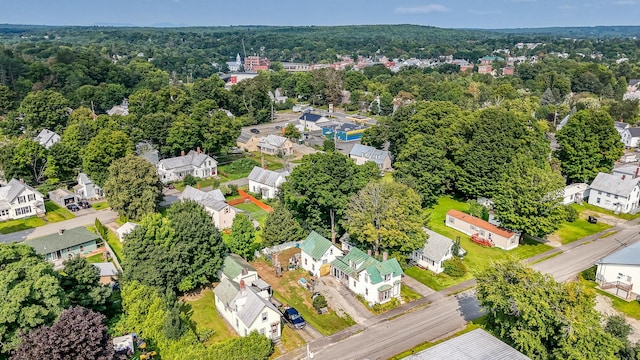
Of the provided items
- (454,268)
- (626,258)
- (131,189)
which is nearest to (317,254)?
(454,268)

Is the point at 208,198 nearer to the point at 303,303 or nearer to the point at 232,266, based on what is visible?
the point at 232,266

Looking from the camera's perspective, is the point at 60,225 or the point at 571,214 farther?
the point at 571,214

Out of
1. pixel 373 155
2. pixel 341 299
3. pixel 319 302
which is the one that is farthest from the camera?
pixel 373 155

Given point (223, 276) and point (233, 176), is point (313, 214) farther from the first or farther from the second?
point (233, 176)

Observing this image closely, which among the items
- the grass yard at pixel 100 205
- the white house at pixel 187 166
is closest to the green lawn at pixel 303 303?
the grass yard at pixel 100 205

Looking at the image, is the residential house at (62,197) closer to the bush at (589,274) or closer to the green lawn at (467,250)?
the green lawn at (467,250)

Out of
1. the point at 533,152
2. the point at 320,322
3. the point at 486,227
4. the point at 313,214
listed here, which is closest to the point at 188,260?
the point at 320,322
